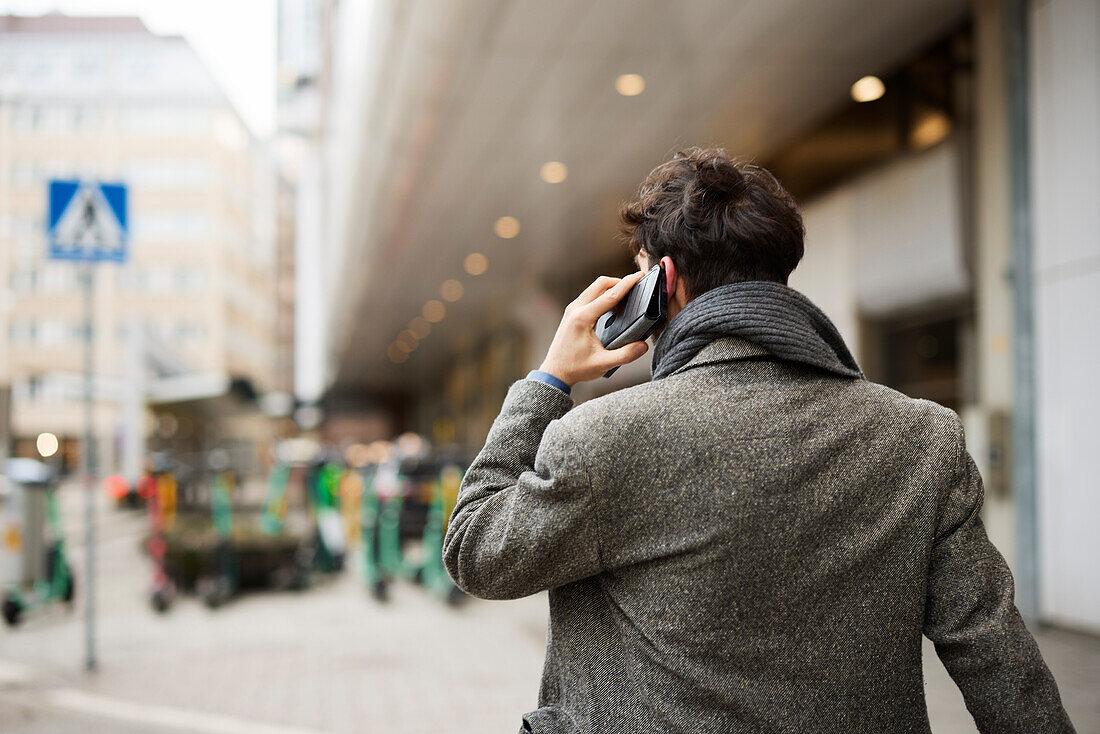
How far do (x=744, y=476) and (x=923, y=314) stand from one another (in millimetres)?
8107

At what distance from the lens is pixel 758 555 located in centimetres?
122

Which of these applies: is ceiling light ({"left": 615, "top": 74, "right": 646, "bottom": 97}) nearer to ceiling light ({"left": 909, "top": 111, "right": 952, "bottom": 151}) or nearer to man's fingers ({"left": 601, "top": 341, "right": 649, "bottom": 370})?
ceiling light ({"left": 909, "top": 111, "right": 952, "bottom": 151})

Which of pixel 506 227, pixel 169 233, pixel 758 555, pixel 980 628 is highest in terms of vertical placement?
pixel 169 233

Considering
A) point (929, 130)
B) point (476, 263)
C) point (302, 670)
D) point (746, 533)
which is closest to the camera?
point (746, 533)

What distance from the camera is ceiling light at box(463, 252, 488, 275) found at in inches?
664

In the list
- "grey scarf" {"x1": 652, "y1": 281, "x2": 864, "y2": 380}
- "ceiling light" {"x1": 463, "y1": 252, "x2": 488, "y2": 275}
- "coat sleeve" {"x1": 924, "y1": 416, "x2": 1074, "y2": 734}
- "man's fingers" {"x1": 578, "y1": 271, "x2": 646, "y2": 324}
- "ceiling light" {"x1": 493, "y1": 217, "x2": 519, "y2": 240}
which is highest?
"ceiling light" {"x1": 493, "y1": 217, "x2": 519, "y2": 240}

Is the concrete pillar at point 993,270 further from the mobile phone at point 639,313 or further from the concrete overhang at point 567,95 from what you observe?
the mobile phone at point 639,313

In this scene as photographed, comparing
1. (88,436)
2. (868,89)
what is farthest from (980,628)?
(868,89)

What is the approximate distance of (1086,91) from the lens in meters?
5.79

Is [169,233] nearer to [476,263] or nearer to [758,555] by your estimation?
[476,263]

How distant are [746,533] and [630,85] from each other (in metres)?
7.57

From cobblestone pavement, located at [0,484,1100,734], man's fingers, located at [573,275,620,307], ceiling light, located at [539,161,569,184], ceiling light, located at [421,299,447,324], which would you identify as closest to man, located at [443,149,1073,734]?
man's fingers, located at [573,275,620,307]

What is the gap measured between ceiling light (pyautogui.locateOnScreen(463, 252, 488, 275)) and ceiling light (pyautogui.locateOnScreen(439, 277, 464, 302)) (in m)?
1.23

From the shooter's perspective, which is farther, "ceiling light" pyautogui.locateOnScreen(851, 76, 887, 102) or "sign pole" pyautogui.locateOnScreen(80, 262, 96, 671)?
"ceiling light" pyautogui.locateOnScreen(851, 76, 887, 102)
